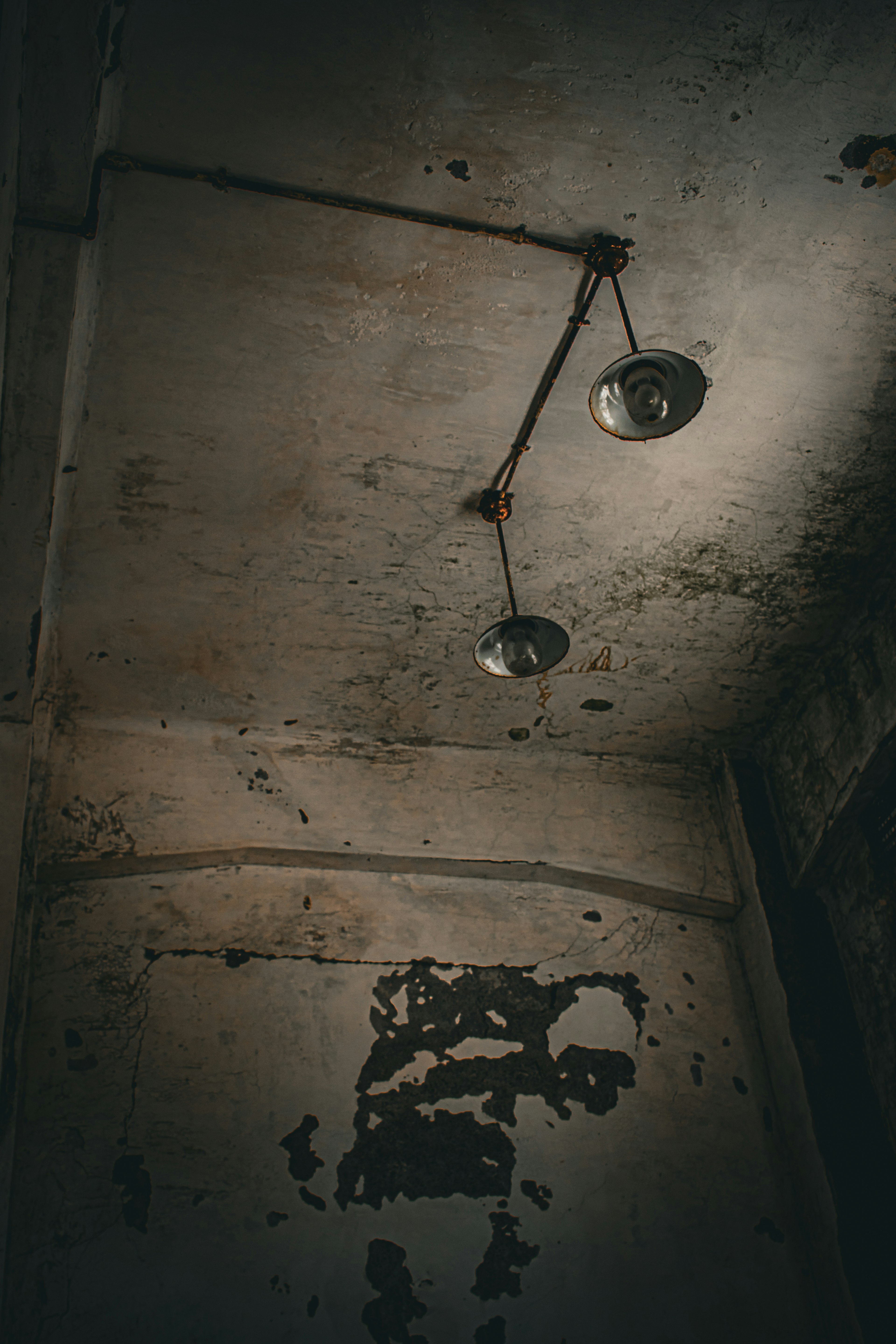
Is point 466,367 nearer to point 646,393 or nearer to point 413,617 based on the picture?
point 646,393

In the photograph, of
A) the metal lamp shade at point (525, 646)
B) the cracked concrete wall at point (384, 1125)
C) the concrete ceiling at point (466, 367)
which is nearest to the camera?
the concrete ceiling at point (466, 367)

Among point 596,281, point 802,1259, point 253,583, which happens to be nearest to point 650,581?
point 596,281

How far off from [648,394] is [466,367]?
2.33ft

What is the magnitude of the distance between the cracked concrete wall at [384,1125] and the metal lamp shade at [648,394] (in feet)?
7.17

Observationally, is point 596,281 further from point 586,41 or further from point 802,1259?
point 802,1259

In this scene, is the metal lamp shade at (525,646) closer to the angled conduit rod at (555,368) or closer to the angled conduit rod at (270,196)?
the angled conduit rod at (555,368)

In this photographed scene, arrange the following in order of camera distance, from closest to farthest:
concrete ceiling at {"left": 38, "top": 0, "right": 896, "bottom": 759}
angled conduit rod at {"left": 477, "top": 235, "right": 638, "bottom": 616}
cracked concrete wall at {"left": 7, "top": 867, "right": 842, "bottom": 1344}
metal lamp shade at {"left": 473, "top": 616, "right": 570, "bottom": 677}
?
1. concrete ceiling at {"left": 38, "top": 0, "right": 896, "bottom": 759}
2. angled conduit rod at {"left": 477, "top": 235, "right": 638, "bottom": 616}
3. cracked concrete wall at {"left": 7, "top": 867, "right": 842, "bottom": 1344}
4. metal lamp shade at {"left": 473, "top": 616, "right": 570, "bottom": 677}

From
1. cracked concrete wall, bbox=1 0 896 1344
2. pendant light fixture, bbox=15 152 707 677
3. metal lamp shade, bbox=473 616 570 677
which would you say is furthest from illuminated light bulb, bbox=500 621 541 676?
pendant light fixture, bbox=15 152 707 677

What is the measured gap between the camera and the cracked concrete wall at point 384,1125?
8.32 ft

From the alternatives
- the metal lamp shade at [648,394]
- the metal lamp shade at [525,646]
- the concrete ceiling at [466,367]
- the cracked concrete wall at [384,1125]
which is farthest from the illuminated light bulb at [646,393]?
the cracked concrete wall at [384,1125]

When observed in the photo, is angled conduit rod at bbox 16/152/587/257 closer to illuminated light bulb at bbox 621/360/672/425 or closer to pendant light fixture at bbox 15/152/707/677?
pendant light fixture at bbox 15/152/707/677

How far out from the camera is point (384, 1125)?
287 centimetres

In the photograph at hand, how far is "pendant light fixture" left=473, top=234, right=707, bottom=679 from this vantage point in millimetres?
2105

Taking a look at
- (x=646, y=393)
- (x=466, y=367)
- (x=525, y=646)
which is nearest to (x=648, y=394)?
(x=646, y=393)
